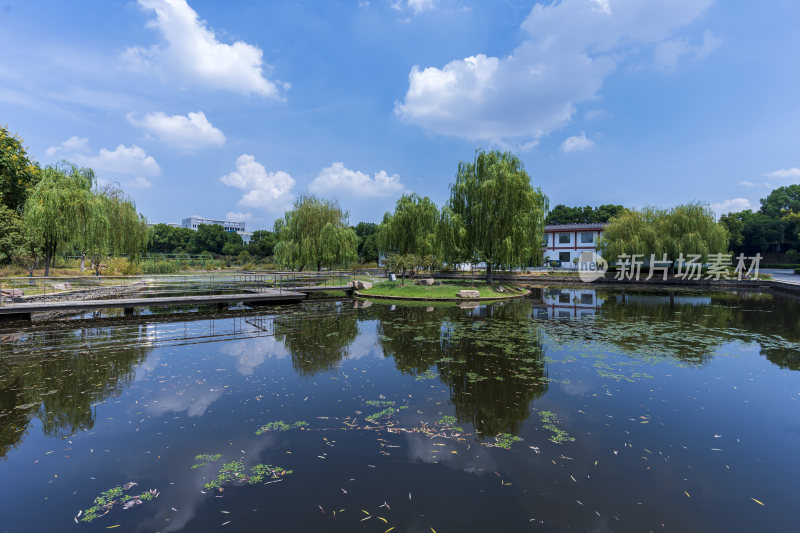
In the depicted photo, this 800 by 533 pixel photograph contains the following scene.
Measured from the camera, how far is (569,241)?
180ft

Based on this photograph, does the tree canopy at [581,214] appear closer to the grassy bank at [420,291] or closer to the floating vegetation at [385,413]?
the grassy bank at [420,291]

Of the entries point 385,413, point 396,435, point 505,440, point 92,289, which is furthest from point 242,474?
point 92,289

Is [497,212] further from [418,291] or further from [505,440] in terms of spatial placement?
[505,440]

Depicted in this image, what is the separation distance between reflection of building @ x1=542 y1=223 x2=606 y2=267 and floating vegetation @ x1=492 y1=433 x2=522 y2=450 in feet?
167

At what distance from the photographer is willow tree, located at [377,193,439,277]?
2825cm

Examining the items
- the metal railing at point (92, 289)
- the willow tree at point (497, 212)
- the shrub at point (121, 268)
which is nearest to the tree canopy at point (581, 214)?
the willow tree at point (497, 212)

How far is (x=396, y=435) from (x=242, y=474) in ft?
6.97

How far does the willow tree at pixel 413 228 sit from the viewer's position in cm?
2825

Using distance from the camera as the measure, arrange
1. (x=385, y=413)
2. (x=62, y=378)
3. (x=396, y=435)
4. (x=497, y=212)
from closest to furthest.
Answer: (x=396, y=435) → (x=385, y=413) → (x=62, y=378) → (x=497, y=212)

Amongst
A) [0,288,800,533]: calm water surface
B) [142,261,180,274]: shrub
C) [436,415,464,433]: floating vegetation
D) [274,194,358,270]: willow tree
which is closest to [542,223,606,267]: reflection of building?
[274,194,358,270]: willow tree

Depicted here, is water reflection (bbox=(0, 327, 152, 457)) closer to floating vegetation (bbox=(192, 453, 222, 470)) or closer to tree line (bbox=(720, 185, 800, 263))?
floating vegetation (bbox=(192, 453, 222, 470))

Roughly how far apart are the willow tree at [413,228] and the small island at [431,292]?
118 inches

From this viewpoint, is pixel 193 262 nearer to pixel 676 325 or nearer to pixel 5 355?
pixel 5 355
